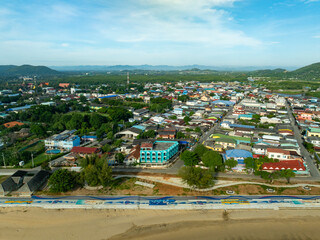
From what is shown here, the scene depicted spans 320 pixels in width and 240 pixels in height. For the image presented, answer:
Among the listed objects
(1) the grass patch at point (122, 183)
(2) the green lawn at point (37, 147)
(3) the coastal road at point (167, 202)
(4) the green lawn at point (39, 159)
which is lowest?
(3) the coastal road at point (167, 202)

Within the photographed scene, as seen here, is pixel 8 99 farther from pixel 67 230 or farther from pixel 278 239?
pixel 278 239

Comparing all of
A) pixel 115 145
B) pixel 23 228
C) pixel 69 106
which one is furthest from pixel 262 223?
pixel 69 106

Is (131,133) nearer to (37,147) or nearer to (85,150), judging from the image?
(85,150)

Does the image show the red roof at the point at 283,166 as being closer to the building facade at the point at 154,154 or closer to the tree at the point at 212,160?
the tree at the point at 212,160

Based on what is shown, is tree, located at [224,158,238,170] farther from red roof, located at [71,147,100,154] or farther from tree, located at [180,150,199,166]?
red roof, located at [71,147,100,154]

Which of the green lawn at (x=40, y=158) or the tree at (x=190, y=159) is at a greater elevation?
the tree at (x=190, y=159)

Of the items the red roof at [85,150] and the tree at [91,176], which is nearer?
the tree at [91,176]

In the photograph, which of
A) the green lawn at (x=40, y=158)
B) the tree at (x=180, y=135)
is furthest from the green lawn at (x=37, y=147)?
the tree at (x=180, y=135)

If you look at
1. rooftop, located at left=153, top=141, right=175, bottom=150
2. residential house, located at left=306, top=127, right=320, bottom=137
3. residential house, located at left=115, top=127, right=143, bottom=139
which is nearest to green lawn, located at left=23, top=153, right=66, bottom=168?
residential house, located at left=115, top=127, right=143, bottom=139
